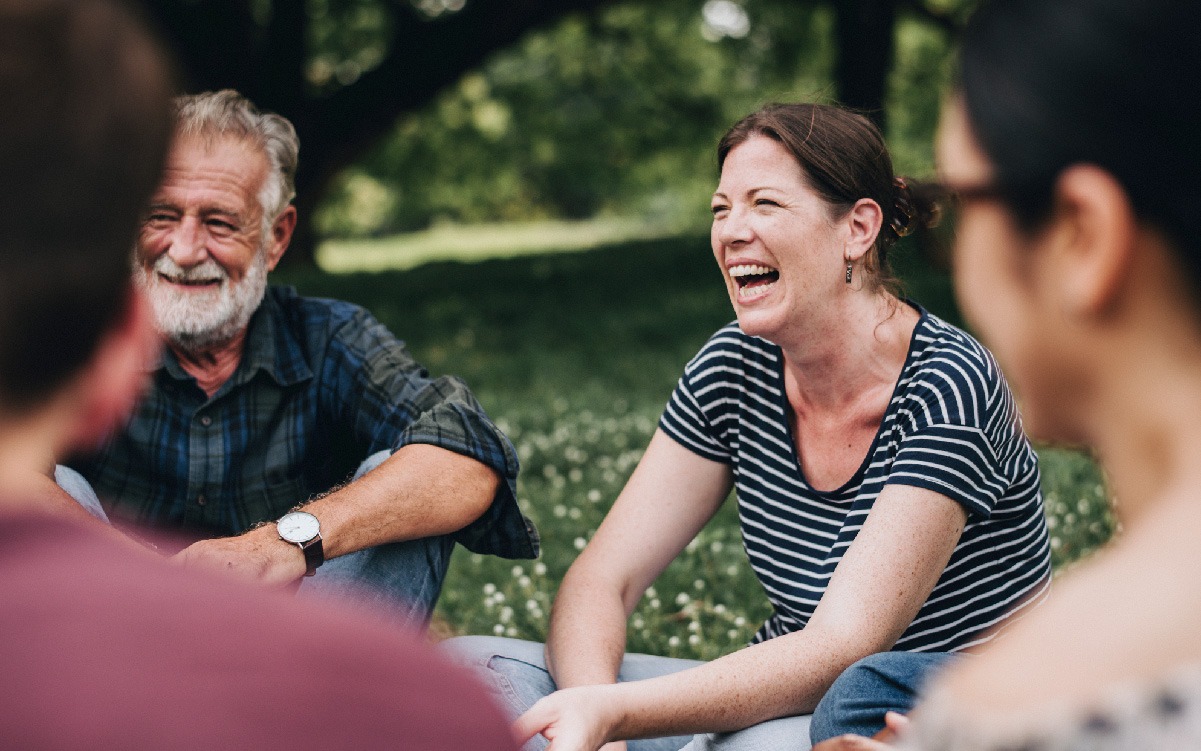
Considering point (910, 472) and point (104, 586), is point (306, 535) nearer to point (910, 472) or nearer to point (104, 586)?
point (910, 472)

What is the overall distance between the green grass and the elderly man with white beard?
1.11m

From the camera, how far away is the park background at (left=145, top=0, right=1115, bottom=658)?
505 centimetres

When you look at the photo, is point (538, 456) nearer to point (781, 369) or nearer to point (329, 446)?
point (329, 446)

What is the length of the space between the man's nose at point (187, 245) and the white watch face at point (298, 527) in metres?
0.95

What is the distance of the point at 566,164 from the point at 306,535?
2477 cm

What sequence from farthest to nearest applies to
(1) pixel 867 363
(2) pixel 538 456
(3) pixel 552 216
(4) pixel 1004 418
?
(3) pixel 552 216, (2) pixel 538 456, (1) pixel 867 363, (4) pixel 1004 418

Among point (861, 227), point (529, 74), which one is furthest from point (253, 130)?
point (529, 74)

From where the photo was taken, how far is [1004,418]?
9.18ft

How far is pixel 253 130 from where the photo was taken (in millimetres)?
3660

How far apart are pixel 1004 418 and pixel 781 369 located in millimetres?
641

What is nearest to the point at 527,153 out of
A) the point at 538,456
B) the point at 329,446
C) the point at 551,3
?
the point at 551,3

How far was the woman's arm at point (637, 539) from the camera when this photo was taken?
10.3 ft

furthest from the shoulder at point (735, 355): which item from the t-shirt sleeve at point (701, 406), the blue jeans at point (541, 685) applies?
the blue jeans at point (541, 685)

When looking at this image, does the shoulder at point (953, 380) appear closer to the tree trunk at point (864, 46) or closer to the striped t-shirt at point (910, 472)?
the striped t-shirt at point (910, 472)
